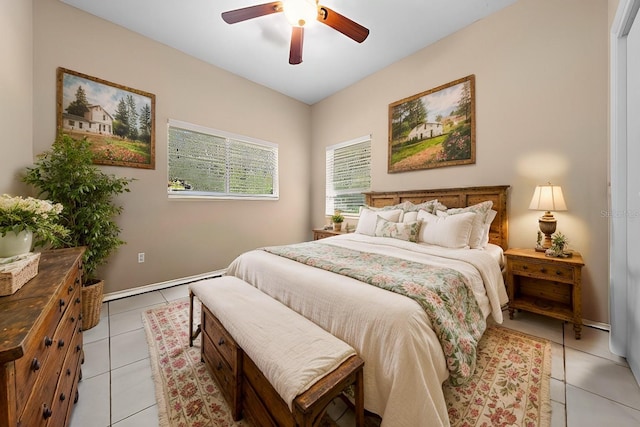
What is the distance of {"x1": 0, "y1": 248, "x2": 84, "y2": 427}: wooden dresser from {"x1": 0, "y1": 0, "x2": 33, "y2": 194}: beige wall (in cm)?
107

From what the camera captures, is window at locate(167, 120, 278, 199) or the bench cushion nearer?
the bench cushion

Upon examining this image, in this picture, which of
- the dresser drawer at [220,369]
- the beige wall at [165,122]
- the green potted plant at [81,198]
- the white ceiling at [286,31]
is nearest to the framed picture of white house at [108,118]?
the beige wall at [165,122]

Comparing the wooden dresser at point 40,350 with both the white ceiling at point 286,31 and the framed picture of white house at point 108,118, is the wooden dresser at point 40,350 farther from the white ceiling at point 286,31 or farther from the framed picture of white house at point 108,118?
the white ceiling at point 286,31

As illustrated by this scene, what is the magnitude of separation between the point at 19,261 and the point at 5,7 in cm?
217

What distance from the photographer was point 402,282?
1.39 m

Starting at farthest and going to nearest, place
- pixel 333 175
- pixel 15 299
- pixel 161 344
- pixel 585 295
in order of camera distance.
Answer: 1. pixel 333 175
2. pixel 585 295
3. pixel 161 344
4. pixel 15 299

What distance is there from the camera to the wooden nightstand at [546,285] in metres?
1.95

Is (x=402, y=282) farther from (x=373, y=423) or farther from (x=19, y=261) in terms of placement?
(x=19, y=261)

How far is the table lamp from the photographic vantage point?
84.1 inches

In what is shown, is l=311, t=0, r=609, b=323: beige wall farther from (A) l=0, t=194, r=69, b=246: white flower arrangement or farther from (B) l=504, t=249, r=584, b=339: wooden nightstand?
(A) l=0, t=194, r=69, b=246: white flower arrangement

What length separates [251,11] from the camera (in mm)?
2027

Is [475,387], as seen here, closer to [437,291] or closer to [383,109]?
[437,291]

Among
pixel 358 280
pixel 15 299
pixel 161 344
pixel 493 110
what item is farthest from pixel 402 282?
pixel 493 110

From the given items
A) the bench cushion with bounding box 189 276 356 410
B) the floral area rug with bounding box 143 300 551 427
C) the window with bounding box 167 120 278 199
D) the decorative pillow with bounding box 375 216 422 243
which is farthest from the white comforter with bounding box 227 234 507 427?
the window with bounding box 167 120 278 199
